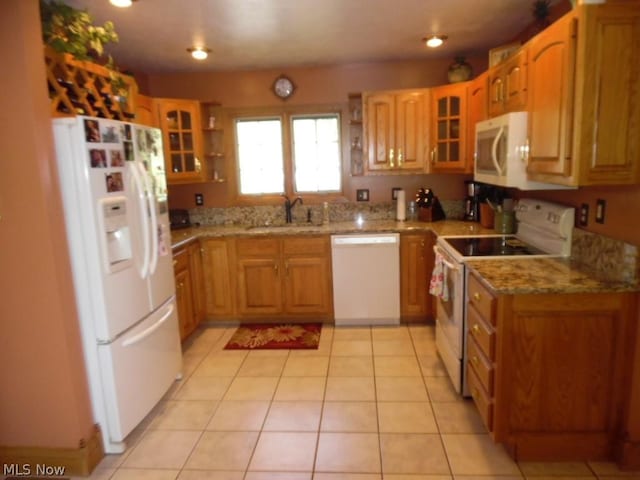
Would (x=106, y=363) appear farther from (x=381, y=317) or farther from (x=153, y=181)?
(x=381, y=317)

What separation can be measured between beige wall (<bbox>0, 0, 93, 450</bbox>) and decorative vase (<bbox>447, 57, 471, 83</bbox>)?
2981mm

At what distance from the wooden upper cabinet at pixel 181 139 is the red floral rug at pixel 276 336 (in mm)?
1485

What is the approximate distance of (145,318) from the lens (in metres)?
2.46

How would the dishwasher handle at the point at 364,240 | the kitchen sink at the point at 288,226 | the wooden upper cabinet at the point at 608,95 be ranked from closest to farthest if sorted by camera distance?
the wooden upper cabinet at the point at 608,95, the dishwasher handle at the point at 364,240, the kitchen sink at the point at 288,226

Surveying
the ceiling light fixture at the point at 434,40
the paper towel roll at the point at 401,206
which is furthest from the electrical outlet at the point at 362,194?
the ceiling light fixture at the point at 434,40

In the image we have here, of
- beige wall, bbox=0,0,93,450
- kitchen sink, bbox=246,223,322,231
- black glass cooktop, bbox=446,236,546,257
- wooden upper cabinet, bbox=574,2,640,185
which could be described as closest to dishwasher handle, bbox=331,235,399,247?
kitchen sink, bbox=246,223,322,231

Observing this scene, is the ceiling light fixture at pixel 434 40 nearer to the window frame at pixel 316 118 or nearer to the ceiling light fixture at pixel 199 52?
the window frame at pixel 316 118

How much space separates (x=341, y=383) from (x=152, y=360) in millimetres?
1221

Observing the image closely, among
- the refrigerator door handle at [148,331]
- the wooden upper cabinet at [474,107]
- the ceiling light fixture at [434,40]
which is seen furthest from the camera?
the ceiling light fixture at [434,40]

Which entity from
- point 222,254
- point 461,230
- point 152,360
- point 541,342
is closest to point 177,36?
point 222,254

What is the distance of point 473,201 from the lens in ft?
12.8

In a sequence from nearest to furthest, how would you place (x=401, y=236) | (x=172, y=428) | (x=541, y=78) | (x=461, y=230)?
1. (x=541, y=78)
2. (x=172, y=428)
3. (x=461, y=230)
4. (x=401, y=236)

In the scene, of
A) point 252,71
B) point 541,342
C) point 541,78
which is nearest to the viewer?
point 541,342

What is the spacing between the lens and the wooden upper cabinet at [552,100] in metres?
1.86
